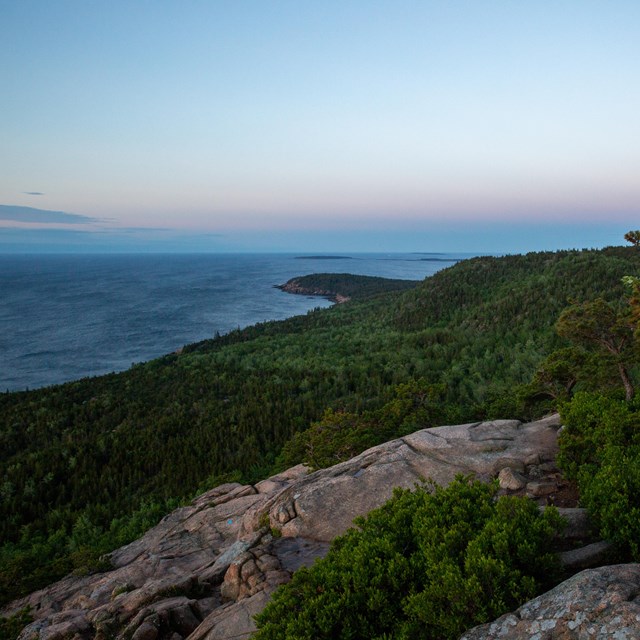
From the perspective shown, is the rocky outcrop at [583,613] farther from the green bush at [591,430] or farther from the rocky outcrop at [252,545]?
the green bush at [591,430]

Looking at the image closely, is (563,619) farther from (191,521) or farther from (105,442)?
(105,442)

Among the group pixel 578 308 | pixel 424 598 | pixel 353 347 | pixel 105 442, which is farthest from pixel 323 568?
pixel 353 347

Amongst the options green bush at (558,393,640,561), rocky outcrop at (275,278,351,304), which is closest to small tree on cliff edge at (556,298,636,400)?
green bush at (558,393,640,561)

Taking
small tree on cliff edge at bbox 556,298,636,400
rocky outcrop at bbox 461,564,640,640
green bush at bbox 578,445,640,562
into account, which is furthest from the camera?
small tree on cliff edge at bbox 556,298,636,400

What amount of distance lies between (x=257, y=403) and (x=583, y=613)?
37018mm

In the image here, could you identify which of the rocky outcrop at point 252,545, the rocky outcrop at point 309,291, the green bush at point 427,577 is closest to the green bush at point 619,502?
the rocky outcrop at point 252,545

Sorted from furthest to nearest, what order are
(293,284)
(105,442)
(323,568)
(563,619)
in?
(293,284) → (105,442) → (323,568) → (563,619)

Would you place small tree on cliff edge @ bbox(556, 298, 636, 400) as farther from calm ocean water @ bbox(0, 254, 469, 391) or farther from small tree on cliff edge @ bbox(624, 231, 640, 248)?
calm ocean water @ bbox(0, 254, 469, 391)

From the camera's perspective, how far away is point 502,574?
4.66 meters

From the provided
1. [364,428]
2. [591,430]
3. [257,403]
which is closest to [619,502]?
[591,430]

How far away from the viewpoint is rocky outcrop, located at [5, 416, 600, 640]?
8.05 m

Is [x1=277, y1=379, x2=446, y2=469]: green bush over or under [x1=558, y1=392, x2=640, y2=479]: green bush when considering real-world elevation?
under

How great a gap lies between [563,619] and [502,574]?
2.53 ft

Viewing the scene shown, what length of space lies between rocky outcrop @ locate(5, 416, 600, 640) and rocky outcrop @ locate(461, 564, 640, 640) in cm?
247
